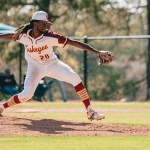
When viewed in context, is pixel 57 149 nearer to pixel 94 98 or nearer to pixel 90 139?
pixel 90 139

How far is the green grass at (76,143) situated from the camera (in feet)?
27.6

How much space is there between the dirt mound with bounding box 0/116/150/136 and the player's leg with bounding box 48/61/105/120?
0.21 m

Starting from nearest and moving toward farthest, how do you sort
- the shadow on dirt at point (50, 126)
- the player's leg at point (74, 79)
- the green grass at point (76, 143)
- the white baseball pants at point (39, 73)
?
the green grass at point (76, 143) → the shadow on dirt at point (50, 126) → the player's leg at point (74, 79) → the white baseball pants at point (39, 73)

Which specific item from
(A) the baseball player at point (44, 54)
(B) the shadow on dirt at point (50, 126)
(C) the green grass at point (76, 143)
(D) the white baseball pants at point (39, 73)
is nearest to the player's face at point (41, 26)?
(A) the baseball player at point (44, 54)

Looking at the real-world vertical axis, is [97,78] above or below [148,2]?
below

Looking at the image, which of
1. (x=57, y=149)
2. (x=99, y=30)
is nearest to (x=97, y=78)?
(x=99, y=30)

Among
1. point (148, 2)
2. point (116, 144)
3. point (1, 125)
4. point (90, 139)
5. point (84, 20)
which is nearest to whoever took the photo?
point (116, 144)

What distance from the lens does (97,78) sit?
33.3m

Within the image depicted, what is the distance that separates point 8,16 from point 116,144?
22.9 metres

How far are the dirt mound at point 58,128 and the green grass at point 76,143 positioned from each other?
1.96 ft

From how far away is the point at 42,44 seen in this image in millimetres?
10984

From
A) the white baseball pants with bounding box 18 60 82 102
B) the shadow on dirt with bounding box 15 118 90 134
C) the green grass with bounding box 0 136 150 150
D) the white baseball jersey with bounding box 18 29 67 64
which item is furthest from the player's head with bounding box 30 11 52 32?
the green grass with bounding box 0 136 150 150

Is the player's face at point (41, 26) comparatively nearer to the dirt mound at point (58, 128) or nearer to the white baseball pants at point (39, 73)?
the white baseball pants at point (39, 73)

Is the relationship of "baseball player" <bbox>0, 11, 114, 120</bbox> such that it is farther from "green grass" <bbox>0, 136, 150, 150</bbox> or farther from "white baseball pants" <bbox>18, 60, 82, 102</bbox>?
"green grass" <bbox>0, 136, 150, 150</bbox>
